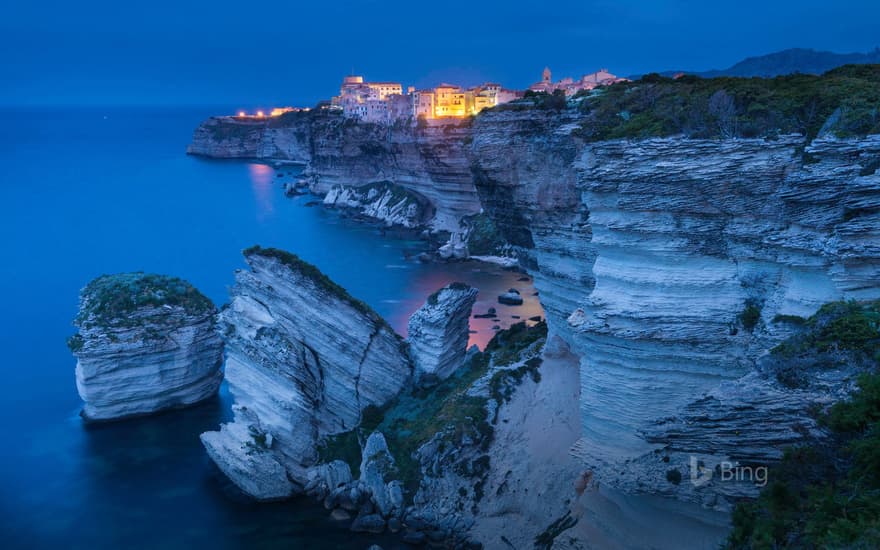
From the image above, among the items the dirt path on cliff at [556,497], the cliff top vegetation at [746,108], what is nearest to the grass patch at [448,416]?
the dirt path on cliff at [556,497]

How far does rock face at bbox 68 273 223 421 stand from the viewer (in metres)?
29.3

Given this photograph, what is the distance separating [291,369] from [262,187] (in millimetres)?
90212

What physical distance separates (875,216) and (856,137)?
2.09 metres

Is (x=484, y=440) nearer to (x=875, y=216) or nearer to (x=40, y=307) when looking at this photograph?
(x=875, y=216)

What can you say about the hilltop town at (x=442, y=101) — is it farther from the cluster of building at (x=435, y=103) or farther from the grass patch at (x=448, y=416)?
the grass patch at (x=448, y=416)

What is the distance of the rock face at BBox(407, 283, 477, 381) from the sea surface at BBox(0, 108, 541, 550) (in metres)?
6.75

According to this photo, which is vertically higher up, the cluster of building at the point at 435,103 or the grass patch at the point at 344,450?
the cluster of building at the point at 435,103

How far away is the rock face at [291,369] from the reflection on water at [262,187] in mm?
63308

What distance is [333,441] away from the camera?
2558 centimetres

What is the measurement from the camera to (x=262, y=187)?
362 ft

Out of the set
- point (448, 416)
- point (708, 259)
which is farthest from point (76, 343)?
point (708, 259)

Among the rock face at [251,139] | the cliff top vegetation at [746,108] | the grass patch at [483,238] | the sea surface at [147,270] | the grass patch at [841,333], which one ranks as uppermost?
the rock face at [251,139]

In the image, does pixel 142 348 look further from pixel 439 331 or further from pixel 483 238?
pixel 483 238

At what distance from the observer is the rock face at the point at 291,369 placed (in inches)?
973
